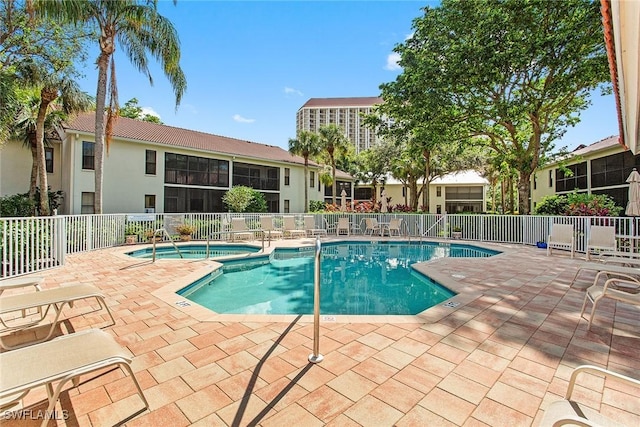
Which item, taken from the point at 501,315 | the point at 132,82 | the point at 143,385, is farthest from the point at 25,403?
the point at 132,82

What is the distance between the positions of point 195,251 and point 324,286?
6.53 metres

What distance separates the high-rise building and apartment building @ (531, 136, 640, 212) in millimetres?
63333

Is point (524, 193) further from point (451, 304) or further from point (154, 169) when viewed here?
point (154, 169)

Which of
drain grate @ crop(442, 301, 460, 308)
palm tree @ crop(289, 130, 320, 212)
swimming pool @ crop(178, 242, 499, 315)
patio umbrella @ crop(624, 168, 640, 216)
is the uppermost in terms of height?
palm tree @ crop(289, 130, 320, 212)

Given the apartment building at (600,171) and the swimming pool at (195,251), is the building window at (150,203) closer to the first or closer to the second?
the swimming pool at (195,251)

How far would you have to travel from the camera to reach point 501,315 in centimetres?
409

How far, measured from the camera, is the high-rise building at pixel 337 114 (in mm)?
84812

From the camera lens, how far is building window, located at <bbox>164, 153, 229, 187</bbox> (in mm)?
18969

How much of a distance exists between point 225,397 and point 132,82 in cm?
1409

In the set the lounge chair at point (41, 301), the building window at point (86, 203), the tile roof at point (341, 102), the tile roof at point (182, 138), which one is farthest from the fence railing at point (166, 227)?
the tile roof at point (341, 102)

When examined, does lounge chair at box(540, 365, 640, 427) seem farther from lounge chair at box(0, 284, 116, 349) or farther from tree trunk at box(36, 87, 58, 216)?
tree trunk at box(36, 87, 58, 216)

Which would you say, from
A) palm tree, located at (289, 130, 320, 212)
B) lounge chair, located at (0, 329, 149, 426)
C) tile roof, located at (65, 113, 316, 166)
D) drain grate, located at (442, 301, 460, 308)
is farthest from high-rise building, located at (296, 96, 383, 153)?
lounge chair, located at (0, 329, 149, 426)

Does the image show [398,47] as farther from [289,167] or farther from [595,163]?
[595,163]

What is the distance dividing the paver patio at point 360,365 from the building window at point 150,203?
48.4 feet
